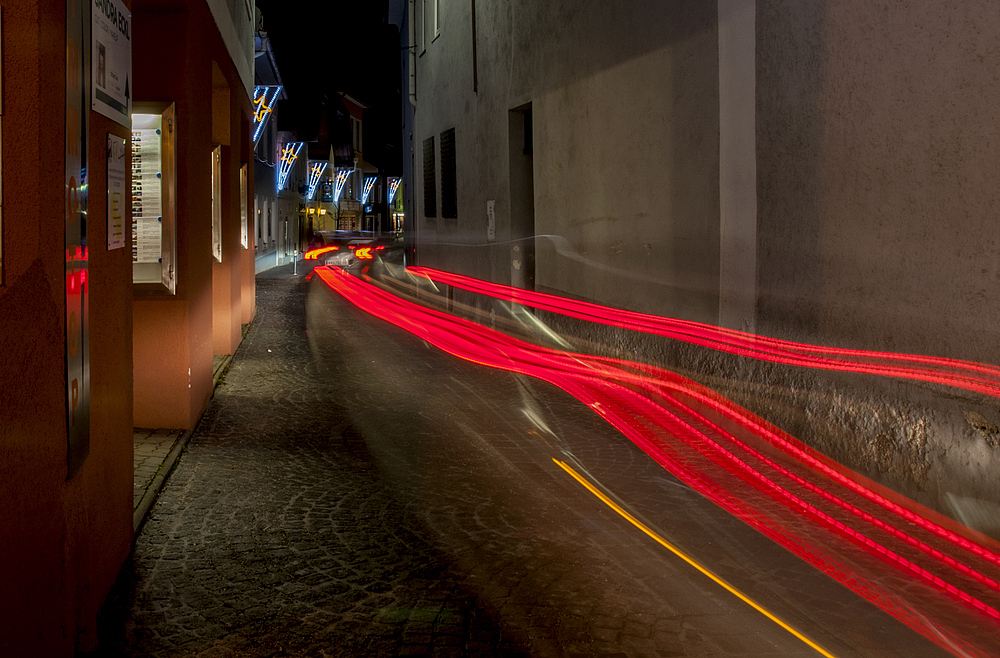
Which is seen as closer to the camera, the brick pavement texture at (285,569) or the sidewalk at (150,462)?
the brick pavement texture at (285,569)

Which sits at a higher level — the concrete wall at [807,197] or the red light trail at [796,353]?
the concrete wall at [807,197]

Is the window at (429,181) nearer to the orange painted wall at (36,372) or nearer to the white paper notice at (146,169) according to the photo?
the white paper notice at (146,169)

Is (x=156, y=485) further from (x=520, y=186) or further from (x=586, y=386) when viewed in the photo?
(x=520, y=186)

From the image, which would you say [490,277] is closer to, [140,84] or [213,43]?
[213,43]

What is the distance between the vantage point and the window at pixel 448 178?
19.9 meters

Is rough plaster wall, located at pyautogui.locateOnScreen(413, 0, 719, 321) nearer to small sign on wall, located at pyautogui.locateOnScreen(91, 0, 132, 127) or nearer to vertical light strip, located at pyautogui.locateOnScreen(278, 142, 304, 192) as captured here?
small sign on wall, located at pyautogui.locateOnScreen(91, 0, 132, 127)

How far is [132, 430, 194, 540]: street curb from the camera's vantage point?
5367 mm

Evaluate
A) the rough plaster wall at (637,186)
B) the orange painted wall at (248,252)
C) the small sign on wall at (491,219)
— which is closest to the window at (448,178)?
the small sign on wall at (491,219)

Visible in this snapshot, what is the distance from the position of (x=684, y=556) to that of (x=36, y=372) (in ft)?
10.4

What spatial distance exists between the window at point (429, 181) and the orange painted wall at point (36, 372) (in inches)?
756

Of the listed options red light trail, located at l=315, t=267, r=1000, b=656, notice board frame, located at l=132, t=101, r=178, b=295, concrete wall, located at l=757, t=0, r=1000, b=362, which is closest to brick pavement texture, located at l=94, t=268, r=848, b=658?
red light trail, located at l=315, t=267, r=1000, b=656

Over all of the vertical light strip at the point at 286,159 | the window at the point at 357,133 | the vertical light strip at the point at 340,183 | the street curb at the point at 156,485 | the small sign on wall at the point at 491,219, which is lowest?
the street curb at the point at 156,485

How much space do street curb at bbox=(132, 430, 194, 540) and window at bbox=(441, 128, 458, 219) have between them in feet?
42.2

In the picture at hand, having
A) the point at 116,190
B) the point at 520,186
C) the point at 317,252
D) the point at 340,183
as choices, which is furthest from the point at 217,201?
the point at 340,183
